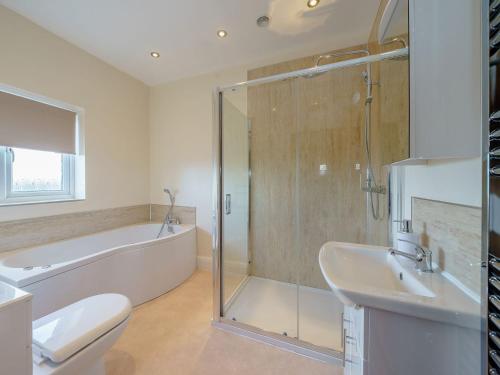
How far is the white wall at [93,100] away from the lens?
5.74 ft

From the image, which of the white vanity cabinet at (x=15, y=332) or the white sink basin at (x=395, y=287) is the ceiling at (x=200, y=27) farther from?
the white vanity cabinet at (x=15, y=332)

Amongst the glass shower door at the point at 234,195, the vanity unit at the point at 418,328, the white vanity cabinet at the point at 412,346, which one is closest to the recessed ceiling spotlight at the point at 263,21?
the glass shower door at the point at 234,195

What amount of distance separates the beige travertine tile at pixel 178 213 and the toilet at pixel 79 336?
5.28 feet

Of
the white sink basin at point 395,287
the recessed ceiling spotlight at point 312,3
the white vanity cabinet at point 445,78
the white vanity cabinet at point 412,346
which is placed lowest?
the white vanity cabinet at point 412,346

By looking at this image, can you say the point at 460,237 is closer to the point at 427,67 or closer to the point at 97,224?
the point at 427,67

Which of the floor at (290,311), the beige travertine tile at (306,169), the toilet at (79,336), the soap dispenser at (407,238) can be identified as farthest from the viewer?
the beige travertine tile at (306,169)

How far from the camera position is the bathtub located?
4.35 ft

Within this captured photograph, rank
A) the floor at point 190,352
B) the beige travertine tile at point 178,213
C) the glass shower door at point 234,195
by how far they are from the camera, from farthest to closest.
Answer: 1. the beige travertine tile at point 178,213
2. the glass shower door at point 234,195
3. the floor at point 190,352

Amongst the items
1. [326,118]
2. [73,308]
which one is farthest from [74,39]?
[326,118]

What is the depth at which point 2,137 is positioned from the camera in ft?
5.52

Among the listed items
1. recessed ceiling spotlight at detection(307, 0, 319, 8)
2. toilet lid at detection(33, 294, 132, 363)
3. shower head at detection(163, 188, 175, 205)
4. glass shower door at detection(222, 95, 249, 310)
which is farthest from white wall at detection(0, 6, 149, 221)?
recessed ceiling spotlight at detection(307, 0, 319, 8)

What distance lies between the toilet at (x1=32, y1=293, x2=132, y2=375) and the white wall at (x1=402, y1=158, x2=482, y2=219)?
1.67m

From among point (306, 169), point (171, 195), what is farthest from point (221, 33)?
point (171, 195)

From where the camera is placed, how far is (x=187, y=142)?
9.11ft
